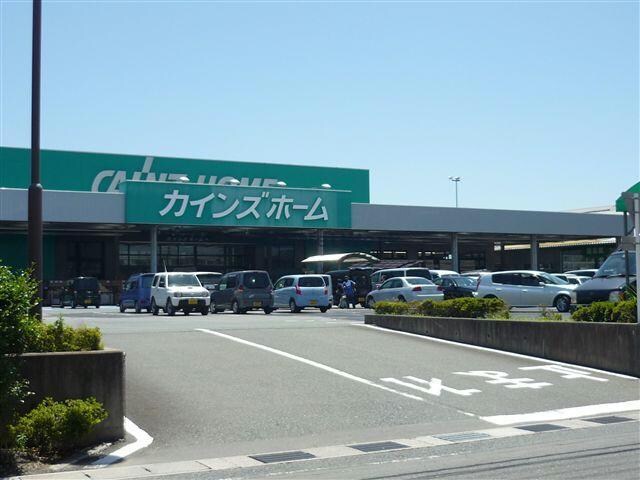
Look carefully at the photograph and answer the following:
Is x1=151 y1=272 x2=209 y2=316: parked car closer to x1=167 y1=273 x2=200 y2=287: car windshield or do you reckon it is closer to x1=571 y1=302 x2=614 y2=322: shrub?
x1=167 y1=273 x2=200 y2=287: car windshield

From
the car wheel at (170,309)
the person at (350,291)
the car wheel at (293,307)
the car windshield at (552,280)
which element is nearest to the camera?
the car windshield at (552,280)

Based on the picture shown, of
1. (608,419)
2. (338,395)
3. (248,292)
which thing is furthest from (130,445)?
(248,292)

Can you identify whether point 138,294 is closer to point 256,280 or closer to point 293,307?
point 256,280

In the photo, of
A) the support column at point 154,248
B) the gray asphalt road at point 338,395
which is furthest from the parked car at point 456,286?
the support column at point 154,248

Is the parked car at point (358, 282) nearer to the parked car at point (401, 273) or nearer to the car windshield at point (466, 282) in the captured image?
the parked car at point (401, 273)

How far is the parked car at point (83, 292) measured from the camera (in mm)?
44000

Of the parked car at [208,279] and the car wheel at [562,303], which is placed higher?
the parked car at [208,279]

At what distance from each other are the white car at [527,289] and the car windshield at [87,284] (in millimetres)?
22180

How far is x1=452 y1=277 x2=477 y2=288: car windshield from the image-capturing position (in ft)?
115

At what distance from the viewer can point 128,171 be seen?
51812mm

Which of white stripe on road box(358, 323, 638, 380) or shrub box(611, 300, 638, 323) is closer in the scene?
white stripe on road box(358, 323, 638, 380)

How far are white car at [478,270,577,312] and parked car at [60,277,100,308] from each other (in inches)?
870

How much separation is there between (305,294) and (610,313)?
65.3 feet

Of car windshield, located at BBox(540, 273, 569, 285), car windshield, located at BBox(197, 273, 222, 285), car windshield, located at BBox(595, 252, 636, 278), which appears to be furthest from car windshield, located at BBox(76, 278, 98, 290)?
car windshield, located at BBox(595, 252, 636, 278)
